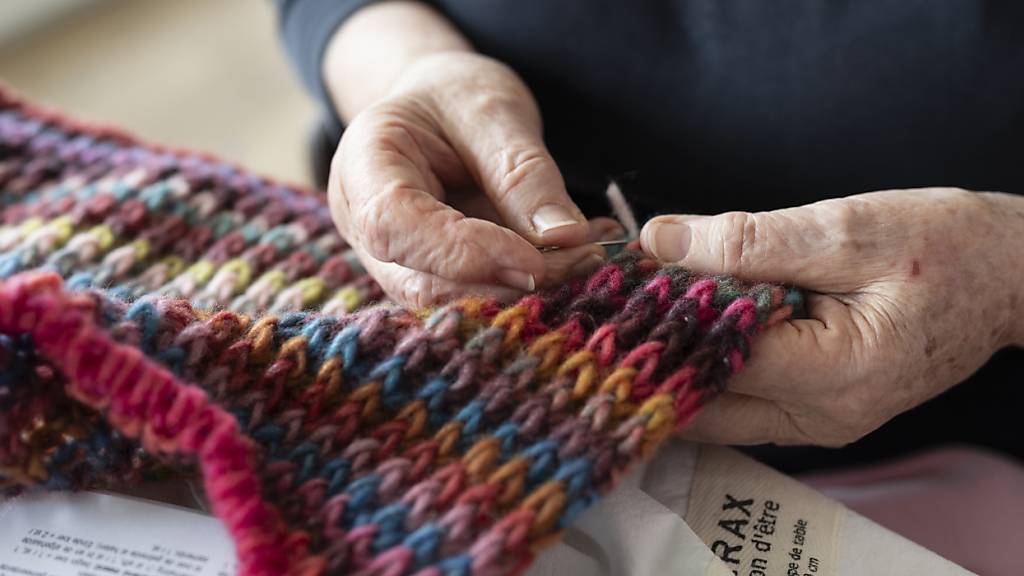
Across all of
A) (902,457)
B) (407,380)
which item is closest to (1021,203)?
(902,457)

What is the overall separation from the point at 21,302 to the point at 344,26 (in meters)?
0.54

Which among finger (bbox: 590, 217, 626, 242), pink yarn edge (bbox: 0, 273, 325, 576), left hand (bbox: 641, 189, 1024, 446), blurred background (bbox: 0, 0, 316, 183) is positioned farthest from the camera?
blurred background (bbox: 0, 0, 316, 183)

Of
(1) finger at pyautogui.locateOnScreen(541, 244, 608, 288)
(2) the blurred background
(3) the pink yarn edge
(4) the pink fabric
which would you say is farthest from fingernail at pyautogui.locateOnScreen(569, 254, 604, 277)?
(2) the blurred background

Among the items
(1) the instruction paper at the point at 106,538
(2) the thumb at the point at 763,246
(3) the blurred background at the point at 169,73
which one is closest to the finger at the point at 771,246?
(2) the thumb at the point at 763,246

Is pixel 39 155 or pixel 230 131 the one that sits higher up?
pixel 39 155

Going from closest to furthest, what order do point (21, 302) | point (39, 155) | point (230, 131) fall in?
point (21, 302), point (39, 155), point (230, 131)

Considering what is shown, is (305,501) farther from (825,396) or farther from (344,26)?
(344,26)

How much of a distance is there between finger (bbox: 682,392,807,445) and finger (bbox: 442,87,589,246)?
0.16m

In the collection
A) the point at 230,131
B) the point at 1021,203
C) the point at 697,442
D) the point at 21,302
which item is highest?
the point at 21,302

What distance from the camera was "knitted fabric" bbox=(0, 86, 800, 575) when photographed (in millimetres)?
493

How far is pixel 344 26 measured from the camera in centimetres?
94

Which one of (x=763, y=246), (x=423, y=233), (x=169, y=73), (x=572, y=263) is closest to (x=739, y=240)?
(x=763, y=246)

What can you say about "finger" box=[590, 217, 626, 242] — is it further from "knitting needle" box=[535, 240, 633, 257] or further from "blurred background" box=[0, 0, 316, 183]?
"blurred background" box=[0, 0, 316, 183]

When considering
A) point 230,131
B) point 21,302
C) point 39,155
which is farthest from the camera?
point 230,131
